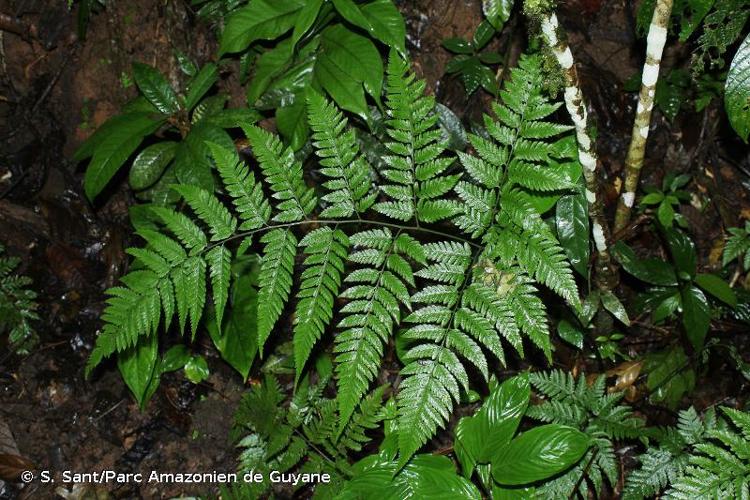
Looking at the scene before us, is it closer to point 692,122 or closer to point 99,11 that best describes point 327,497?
point 692,122

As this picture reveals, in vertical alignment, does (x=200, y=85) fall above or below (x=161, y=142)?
above

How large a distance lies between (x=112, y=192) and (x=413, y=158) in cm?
254

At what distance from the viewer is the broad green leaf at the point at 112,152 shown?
144 inches

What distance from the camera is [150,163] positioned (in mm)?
3877

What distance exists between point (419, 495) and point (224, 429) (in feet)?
4.99

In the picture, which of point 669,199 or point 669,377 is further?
point 669,199

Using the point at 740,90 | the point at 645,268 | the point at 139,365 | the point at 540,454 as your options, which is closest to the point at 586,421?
the point at 540,454

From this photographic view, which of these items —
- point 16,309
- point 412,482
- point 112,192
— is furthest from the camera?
point 112,192

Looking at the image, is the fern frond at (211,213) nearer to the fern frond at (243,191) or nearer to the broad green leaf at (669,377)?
the fern frond at (243,191)

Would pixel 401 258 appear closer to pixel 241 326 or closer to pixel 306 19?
pixel 241 326

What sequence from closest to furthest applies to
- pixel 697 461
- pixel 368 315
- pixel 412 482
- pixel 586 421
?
1. pixel 368 315
2. pixel 697 461
3. pixel 412 482
4. pixel 586 421

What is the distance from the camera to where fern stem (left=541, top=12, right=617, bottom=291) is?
2592 mm

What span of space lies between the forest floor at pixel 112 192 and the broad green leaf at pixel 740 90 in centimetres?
117

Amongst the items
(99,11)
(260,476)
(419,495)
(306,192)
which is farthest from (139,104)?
(419,495)
